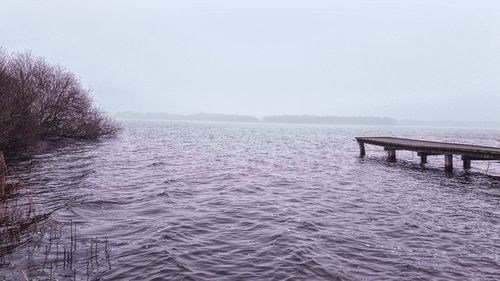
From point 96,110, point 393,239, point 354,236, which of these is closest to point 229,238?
point 354,236

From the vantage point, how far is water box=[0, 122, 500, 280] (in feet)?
25.0

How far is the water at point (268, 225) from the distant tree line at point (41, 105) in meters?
7.05

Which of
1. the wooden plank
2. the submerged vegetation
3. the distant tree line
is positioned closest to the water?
the submerged vegetation

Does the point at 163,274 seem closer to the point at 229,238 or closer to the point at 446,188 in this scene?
the point at 229,238

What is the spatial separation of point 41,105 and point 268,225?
33468 mm

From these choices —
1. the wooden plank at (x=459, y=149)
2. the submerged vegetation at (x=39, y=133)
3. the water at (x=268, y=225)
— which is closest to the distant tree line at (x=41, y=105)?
the submerged vegetation at (x=39, y=133)

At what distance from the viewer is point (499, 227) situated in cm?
1133

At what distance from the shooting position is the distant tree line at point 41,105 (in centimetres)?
2539

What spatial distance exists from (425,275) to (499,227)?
5775mm

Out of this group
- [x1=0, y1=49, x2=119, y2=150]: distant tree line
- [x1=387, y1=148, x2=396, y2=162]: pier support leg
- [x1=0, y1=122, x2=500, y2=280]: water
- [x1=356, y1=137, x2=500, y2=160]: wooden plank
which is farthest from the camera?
[x1=387, y1=148, x2=396, y2=162]: pier support leg

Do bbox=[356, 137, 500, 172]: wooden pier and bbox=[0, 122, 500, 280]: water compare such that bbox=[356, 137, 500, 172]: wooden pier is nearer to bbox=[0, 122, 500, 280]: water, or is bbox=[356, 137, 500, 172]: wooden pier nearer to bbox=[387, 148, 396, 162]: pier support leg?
bbox=[387, 148, 396, 162]: pier support leg

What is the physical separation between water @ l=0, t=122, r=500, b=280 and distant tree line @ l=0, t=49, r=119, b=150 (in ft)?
23.1

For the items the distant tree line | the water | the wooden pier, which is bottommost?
the water

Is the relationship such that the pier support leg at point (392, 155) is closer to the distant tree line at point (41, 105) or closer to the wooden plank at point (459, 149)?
the wooden plank at point (459, 149)
